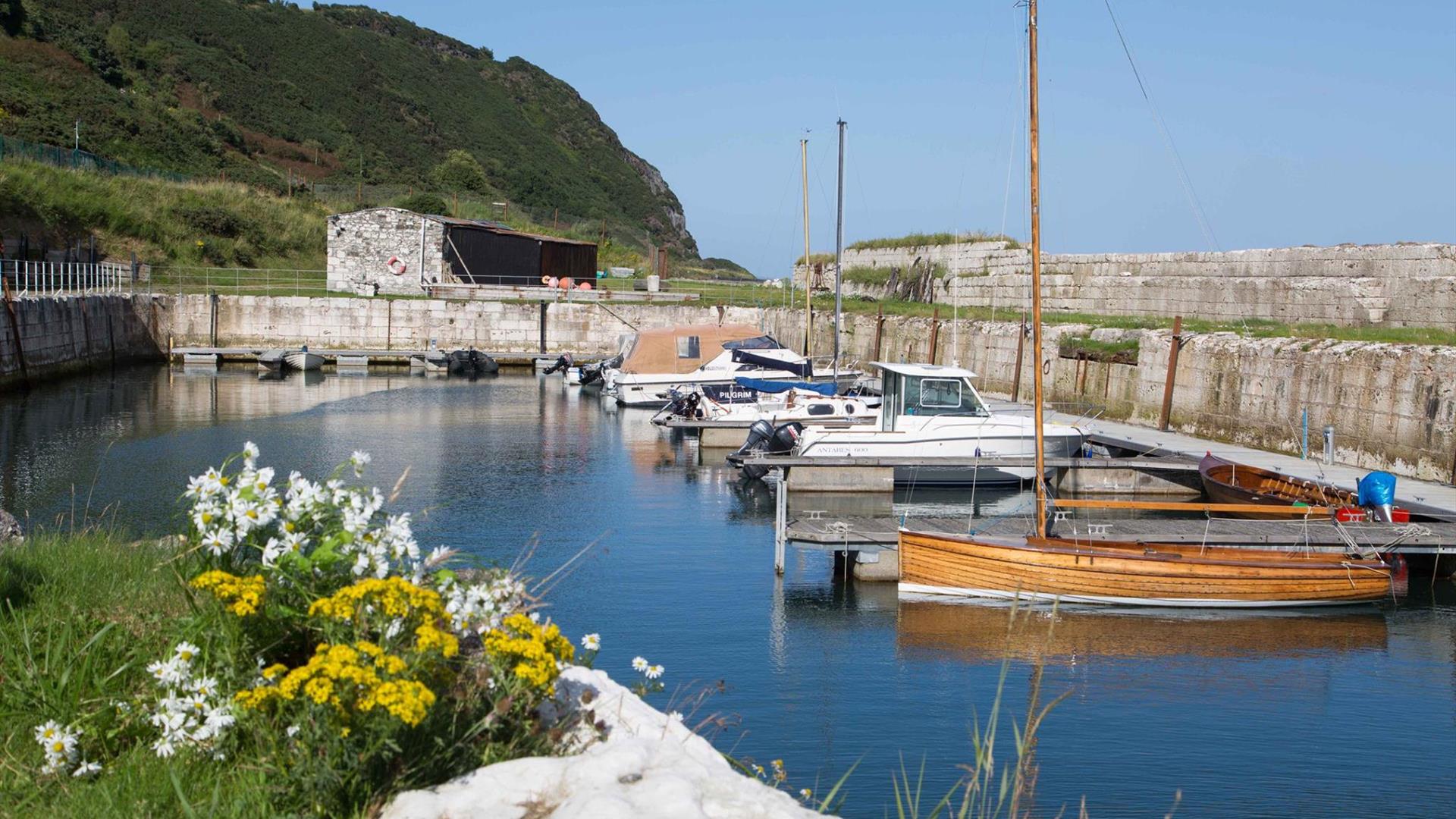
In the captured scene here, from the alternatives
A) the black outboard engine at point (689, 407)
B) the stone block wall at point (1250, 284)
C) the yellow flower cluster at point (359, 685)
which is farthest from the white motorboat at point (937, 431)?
the yellow flower cluster at point (359, 685)

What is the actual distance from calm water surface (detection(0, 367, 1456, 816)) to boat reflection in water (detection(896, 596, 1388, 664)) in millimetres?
34

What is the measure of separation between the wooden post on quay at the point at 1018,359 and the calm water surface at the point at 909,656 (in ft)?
26.1

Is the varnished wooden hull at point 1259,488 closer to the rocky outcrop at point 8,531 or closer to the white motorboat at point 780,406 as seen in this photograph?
the white motorboat at point 780,406

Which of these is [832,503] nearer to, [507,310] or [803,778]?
[803,778]

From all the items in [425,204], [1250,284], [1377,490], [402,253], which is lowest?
[1377,490]

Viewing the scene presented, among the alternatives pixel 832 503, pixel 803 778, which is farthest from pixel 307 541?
pixel 832 503

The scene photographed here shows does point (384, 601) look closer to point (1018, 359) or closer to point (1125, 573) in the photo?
point (1125, 573)

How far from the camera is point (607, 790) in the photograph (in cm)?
415

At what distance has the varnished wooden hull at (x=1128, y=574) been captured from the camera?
14.4m

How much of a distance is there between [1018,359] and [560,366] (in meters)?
21.4

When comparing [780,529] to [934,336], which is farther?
[934,336]

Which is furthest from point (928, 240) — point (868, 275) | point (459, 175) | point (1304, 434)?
point (459, 175)

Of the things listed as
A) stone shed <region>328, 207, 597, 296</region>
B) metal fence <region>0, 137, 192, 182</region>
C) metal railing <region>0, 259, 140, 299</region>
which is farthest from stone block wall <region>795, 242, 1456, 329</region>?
metal fence <region>0, 137, 192, 182</region>

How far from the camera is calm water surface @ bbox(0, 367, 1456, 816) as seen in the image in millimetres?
10203
